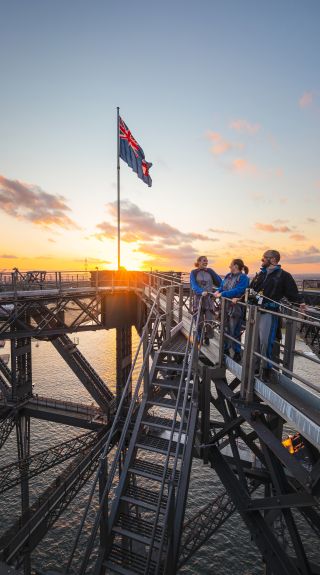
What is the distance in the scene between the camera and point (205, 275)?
898 centimetres

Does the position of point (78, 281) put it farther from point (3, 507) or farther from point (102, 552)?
point (3, 507)

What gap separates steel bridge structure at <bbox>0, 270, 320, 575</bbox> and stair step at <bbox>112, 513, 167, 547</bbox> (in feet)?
0.07

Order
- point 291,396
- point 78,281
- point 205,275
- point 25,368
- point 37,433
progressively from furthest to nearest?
1. point 37,433
2. point 78,281
3. point 25,368
4. point 205,275
5. point 291,396

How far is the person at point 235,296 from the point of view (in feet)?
22.0

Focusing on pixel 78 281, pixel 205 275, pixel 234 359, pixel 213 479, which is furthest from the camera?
pixel 213 479

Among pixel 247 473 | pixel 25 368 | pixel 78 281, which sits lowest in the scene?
pixel 247 473


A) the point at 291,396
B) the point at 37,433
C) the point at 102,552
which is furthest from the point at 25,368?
the point at 37,433

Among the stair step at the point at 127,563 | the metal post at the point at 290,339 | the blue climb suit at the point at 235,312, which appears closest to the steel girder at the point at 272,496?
the blue climb suit at the point at 235,312

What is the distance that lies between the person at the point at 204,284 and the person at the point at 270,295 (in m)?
2.09

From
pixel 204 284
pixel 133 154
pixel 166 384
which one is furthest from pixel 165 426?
pixel 133 154

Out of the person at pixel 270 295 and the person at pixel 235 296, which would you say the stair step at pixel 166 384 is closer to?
the person at pixel 235 296

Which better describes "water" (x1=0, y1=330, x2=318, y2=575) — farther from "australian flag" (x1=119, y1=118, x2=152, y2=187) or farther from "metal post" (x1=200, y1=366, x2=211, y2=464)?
"australian flag" (x1=119, y1=118, x2=152, y2=187)

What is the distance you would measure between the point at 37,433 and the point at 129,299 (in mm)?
20217

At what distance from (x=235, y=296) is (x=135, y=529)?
490 centimetres
